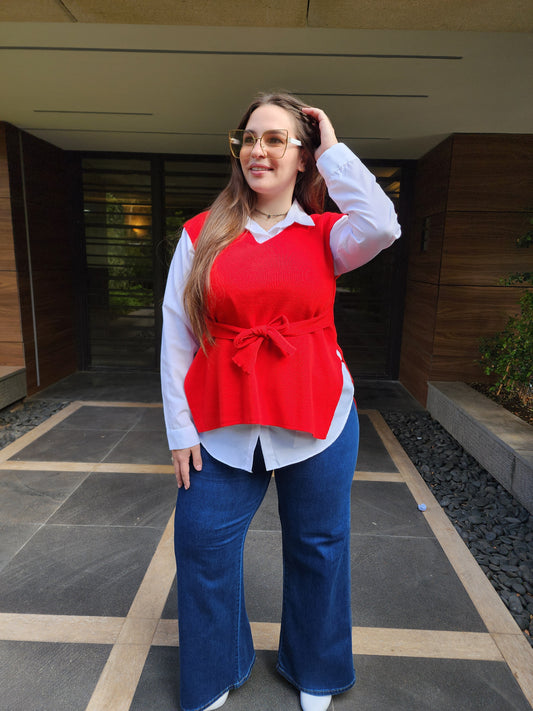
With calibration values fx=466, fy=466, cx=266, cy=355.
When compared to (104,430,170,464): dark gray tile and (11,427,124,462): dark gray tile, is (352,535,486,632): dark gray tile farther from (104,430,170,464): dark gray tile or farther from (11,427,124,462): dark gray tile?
(11,427,124,462): dark gray tile

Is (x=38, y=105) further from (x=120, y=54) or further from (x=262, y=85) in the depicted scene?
(x=262, y=85)

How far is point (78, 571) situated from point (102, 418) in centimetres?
209

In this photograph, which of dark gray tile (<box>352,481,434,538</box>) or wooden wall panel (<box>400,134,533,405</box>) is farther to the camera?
wooden wall panel (<box>400,134,533,405</box>)

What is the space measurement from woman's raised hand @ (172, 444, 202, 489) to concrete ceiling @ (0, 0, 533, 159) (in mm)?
2035

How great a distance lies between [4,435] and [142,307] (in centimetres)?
235

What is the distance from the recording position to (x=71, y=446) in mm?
3430

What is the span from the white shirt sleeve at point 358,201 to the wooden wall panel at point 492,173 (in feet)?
11.2

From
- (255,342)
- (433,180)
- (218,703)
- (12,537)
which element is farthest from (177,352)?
(433,180)

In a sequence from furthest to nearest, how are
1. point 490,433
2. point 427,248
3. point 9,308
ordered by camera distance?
point 427,248, point 9,308, point 490,433

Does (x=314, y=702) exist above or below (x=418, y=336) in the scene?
below

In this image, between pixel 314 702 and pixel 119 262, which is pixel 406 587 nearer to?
pixel 314 702

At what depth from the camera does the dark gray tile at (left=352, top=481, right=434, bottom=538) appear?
8.03 feet

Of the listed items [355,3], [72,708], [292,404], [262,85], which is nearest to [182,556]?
[292,404]

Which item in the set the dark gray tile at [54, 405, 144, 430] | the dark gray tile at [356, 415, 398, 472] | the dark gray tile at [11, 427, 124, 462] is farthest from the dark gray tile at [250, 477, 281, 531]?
the dark gray tile at [54, 405, 144, 430]
